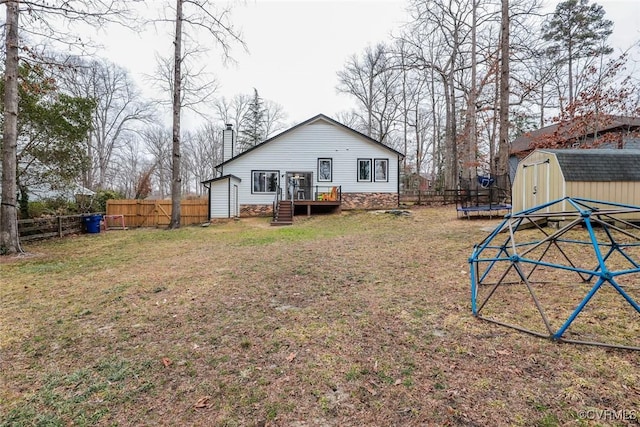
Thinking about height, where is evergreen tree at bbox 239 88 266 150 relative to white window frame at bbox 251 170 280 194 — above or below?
above

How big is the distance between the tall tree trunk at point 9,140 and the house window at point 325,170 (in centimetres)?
1264

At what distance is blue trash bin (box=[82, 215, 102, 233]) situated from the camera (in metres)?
12.6

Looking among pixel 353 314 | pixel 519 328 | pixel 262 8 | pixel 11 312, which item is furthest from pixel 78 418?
pixel 262 8

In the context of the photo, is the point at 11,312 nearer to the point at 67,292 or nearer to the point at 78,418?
the point at 67,292

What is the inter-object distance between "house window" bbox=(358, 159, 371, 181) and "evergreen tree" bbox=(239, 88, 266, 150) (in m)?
18.3

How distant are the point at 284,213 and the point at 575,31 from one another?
21555 millimetres

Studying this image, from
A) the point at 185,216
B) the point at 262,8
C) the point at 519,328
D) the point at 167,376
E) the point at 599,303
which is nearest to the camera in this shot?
the point at 167,376

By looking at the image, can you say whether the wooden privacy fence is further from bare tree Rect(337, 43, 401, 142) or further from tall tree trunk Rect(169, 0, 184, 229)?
bare tree Rect(337, 43, 401, 142)

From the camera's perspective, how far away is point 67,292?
4688mm

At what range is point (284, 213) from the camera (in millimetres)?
15414

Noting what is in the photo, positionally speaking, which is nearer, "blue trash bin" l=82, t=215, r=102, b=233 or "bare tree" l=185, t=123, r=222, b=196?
"blue trash bin" l=82, t=215, r=102, b=233

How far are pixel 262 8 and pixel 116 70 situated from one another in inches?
870

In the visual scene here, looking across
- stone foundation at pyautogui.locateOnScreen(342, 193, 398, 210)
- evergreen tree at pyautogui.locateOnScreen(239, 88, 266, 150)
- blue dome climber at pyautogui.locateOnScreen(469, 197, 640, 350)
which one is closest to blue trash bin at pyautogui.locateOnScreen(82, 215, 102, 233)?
stone foundation at pyautogui.locateOnScreen(342, 193, 398, 210)

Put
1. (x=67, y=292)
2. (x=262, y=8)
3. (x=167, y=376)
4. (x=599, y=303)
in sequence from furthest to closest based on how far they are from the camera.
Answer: (x=262, y=8) < (x=67, y=292) < (x=599, y=303) < (x=167, y=376)
